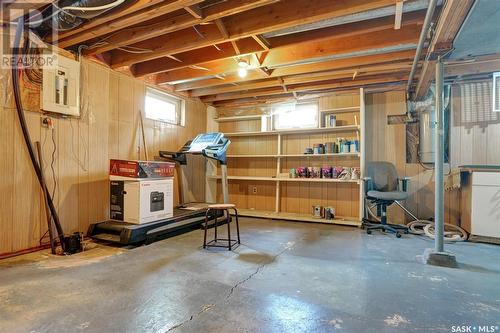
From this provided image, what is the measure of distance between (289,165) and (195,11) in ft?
12.0

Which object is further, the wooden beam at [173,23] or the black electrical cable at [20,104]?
the black electrical cable at [20,104]

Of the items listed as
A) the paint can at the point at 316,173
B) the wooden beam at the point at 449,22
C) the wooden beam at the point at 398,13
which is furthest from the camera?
the paint can at the point at 316,173

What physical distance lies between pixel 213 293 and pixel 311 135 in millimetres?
3964

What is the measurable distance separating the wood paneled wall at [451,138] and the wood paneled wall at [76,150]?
386 cm

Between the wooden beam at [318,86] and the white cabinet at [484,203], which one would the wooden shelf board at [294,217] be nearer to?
the white cabinet at [484,203]

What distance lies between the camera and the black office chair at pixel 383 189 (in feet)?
13.2

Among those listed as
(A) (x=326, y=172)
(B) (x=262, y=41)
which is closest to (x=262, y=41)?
(B) (x=262, y=41)

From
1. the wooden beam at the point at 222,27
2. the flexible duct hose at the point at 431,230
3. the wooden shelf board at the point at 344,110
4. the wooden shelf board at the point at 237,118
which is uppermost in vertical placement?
the wooden beam at the point at 222,27

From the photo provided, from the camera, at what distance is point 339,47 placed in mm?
3414

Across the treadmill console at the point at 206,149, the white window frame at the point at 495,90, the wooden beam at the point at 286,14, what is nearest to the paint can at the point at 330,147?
the treadmill console at the point at 206,149

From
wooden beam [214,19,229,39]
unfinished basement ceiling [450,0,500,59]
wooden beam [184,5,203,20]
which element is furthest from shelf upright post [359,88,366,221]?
wooden beam [184,5,203,20]

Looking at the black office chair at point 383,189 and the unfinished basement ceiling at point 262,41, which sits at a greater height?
the unfinished basement ceiling at point 262,41

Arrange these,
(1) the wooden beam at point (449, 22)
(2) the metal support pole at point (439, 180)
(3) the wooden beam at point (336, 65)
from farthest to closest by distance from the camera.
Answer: (3) the wooden beam at point (336, 65)
(2) the metal support pole at point (439, 180)
(1) the wooden beam at point (449, 22)

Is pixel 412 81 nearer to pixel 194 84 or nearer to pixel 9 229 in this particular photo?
pixel 194 84
